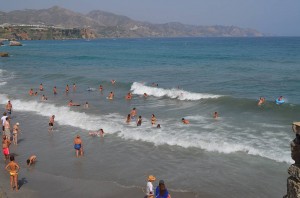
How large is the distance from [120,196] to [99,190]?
0.93 m

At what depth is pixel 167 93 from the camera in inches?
1384

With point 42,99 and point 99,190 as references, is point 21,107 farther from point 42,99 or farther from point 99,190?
point 99,190

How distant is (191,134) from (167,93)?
1544 cm

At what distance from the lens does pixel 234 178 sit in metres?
13.8

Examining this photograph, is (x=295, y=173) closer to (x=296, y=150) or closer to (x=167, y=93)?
(x=296, y=150)

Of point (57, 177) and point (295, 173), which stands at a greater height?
point (295, 173)

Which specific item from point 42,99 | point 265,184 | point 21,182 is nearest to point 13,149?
point 21,182

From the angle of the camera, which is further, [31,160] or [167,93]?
[167,93]

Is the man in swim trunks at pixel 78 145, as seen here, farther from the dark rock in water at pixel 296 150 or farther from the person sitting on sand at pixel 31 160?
the dark rock in water at pixel 296 150

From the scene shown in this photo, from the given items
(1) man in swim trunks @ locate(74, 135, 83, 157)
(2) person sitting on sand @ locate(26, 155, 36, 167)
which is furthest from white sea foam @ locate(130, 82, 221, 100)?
(2) person sitting on sand @ locate(26, 155, 36, 167)

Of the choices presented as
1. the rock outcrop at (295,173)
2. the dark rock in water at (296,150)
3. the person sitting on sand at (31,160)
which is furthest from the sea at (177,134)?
the dark rock in water at (296,150)

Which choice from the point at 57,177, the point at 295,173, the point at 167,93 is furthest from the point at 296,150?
the point at 167,93

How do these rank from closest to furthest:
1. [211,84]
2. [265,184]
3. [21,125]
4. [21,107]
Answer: [265,184], [21,125], [21,107], [211,84]

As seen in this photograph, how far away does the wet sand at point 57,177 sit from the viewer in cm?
1257
